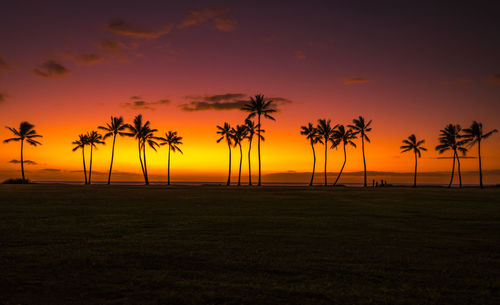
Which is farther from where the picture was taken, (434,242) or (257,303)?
(434,242)

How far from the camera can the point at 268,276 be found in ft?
26.3

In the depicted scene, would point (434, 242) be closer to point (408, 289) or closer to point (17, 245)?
point (408, 289)

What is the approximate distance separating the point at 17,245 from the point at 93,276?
4948mm

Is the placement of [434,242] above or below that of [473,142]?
below

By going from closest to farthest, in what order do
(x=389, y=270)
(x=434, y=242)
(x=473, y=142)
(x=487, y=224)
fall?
(x=389, y=270) < (x=434, y=242) < (x=487, y=224) < (x=473, y=142)

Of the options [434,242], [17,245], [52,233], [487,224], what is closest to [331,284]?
[434,242]

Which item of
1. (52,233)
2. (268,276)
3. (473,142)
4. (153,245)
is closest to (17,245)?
(52,233)

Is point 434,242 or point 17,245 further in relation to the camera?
point 434,242

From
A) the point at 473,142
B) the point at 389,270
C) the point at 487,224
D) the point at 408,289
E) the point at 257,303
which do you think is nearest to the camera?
the point at 257,303

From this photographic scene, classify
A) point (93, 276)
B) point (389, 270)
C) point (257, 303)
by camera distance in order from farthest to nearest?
point (389, 270)
point (93, 276)
point (257, 303)

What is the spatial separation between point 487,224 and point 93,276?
16.9 m

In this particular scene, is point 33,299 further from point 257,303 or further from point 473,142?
point 473,142

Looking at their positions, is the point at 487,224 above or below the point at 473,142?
below

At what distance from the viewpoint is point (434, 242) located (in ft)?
40.5
